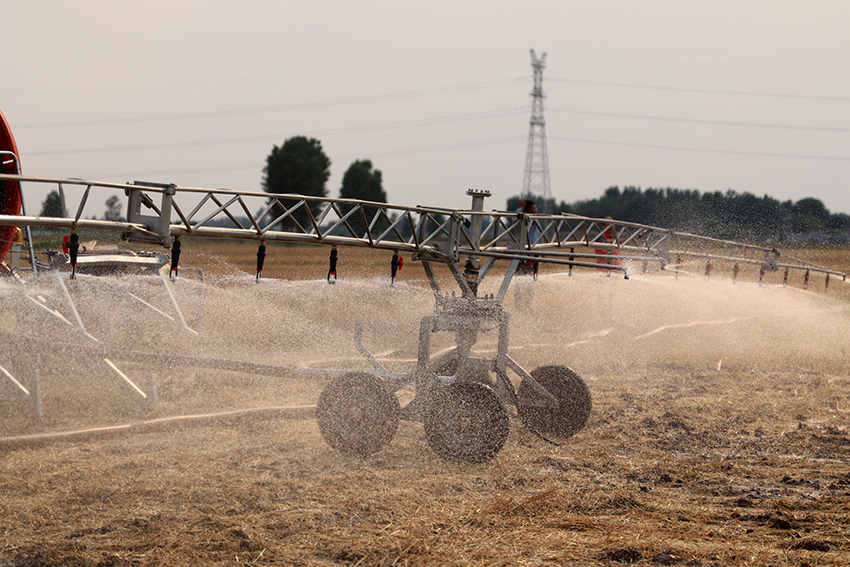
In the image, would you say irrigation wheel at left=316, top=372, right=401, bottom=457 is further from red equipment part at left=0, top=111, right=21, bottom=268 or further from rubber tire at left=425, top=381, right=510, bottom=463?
red equipment part at left=0, top=111, right=21, bottom=268

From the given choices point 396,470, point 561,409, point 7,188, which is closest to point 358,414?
point 396,470

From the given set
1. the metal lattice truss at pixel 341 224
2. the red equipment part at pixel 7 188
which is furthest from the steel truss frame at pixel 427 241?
the red equipment part at pixel 7 188

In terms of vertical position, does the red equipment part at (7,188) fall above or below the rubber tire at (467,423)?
above

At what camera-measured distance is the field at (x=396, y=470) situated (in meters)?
6.37

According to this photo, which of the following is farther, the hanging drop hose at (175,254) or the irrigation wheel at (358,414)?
the irrigation wheel at (358,414)

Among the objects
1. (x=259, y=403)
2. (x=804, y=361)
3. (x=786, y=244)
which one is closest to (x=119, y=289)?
(x=259, y=403)

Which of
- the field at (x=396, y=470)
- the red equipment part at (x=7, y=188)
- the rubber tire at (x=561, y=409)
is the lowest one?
the field at (x=396, y=470)

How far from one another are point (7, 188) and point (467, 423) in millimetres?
8533

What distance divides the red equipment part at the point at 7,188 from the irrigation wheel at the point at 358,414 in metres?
6.23

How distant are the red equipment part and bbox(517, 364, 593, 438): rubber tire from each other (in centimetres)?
803

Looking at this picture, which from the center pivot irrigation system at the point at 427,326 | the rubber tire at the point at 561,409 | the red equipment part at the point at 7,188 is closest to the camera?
the center pivot irrigation system at the point at 427,326

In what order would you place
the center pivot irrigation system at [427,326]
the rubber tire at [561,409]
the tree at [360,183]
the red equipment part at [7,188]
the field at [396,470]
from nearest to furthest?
1. the field at [396,470]
2. the center pivot irrigation system at [427,326]
3. the rubber tire at [561,409]
4. the red equipment part at [7,188]
5. the tree at [360,183]

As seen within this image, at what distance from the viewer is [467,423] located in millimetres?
8836

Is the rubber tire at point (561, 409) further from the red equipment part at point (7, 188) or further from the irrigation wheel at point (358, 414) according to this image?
the red equipment part at point (7, 188)
